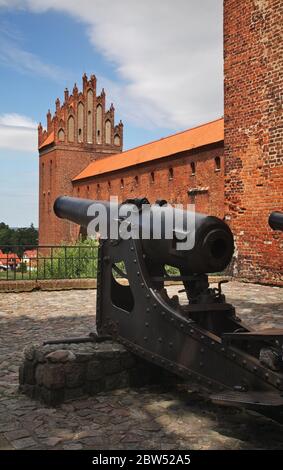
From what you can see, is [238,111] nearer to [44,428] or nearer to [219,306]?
[219,306]

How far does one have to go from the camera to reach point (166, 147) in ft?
106

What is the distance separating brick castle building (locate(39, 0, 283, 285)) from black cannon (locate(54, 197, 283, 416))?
873cm

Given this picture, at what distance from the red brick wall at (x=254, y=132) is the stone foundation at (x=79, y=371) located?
8.62 m

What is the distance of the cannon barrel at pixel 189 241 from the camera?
370cm

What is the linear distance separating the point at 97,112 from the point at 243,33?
3613 centimetres

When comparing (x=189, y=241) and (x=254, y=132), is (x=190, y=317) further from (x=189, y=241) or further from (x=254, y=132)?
(x=254, y=132)

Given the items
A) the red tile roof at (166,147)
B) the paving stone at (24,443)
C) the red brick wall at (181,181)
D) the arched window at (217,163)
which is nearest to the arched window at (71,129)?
the red tile roof at (166,147)

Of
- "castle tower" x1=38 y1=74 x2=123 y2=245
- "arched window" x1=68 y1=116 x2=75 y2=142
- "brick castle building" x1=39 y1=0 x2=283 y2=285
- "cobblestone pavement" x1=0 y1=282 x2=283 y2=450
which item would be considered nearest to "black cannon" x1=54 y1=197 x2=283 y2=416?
"cobblestone pavement" x1=0 y1=282 x2=283 y2=450

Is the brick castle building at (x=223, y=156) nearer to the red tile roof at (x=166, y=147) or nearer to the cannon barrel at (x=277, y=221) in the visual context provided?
the red tile roof at (x=166, y=147)

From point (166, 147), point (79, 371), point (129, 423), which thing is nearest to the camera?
point (129, 423)

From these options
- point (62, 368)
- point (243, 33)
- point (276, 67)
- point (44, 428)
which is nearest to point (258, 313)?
point (62, 368)

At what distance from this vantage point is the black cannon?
11.1 ft

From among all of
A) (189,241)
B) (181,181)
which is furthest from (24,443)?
(181,181)

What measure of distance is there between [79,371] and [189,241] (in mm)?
1448
